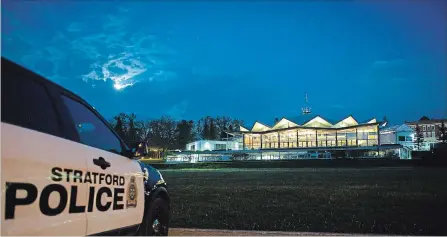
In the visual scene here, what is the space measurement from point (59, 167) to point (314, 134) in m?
87.2

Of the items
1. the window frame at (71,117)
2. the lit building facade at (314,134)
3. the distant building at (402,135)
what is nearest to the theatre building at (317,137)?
the lit building facade at (314,134)

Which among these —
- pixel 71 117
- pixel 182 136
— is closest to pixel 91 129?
pixel 71 117

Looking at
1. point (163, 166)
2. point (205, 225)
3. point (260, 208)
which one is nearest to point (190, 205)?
point (260, 208)

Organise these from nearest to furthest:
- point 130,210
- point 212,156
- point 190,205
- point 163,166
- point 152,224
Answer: point 130,210 → point 152,224 → point 190,205 → point 163,166 → point 212,156

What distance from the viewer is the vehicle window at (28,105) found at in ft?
8.61

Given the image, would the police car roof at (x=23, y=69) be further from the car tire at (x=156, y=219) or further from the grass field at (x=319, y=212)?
the grass field at (x=319, y=212)

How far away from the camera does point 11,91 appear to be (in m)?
2.73

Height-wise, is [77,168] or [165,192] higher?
[77,168]

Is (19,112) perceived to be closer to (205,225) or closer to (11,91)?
(11,91)

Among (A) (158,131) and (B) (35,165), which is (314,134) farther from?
(B) (35,165)

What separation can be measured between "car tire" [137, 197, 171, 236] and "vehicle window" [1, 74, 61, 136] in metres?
1.75

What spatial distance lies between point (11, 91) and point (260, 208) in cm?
801

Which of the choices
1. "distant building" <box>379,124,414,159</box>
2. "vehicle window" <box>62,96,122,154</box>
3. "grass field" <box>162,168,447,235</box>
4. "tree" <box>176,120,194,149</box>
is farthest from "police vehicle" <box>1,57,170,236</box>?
"tree" <box>176,120,194,149</box>

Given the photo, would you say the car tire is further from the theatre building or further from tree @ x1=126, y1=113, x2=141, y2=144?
tree @ x1=126, y1=113, x2=141, y2=144
